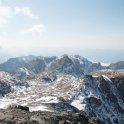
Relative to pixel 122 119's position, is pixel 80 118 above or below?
above

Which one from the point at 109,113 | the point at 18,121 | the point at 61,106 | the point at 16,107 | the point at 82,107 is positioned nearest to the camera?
the point at 18,121

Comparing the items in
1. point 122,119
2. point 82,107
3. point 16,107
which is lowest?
point 122,119

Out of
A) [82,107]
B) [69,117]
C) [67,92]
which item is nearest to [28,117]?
[69,117]

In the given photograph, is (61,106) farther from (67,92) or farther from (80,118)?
(80,118)

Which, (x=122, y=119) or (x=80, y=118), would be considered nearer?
(x=80, y=118)

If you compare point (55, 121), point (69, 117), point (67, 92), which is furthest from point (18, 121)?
point (67, 92)

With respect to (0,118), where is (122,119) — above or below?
below

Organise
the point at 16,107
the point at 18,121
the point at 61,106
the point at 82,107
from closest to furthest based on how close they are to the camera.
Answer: the point at 18,121, the point at 16,107, the point at 61,106, the point at 82,107

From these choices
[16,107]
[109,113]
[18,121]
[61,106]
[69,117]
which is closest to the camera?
[18,121]

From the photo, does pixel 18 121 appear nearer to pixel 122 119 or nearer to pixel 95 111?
pixel 95 111
